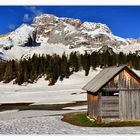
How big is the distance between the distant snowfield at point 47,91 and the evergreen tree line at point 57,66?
7.04ft

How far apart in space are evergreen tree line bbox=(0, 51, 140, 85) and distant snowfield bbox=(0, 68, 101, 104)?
2.15m

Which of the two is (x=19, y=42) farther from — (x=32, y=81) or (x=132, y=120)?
(x=132, y=120)

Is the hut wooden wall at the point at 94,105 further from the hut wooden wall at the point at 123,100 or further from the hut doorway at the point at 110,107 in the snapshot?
the hut doorway at the point at 110,107

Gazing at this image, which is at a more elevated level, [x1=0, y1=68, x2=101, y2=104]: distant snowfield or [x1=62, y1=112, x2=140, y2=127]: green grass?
[x1=0, y1=68, x2=101, y2=104]: distant snowfield

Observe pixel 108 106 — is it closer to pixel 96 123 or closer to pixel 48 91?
pixel 96 123

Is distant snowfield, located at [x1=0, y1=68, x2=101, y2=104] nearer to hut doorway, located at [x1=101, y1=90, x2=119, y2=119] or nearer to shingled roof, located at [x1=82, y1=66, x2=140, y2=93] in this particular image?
shingled roof, located at [x1=82, y1=66, x2=140, y2=93]

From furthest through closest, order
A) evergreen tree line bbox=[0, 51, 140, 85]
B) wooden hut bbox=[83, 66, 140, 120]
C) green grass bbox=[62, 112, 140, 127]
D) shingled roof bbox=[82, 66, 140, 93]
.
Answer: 1. evergreen tree line bbox=[0, 51, 140, 85]
2. wooden hut bbox=[83, 66, 140, 120]
3. shingled roof bbox=[82, 66, 140, 93]
4. green grass bbox=[62, 112, 140, 127]

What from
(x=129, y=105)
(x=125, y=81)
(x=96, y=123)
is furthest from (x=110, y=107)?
(x=125, y=81)

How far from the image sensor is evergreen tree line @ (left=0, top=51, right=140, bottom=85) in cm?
11436

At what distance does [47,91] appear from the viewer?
92562 mm

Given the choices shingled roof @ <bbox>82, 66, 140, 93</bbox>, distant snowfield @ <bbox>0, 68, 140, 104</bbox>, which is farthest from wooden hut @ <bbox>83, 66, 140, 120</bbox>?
distant snowfield @ <bbox>0, 68, 140, 104</bbox>

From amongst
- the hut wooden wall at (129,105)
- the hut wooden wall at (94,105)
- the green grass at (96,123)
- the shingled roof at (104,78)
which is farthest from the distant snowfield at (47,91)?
the hut wooden wall at (129,105)
